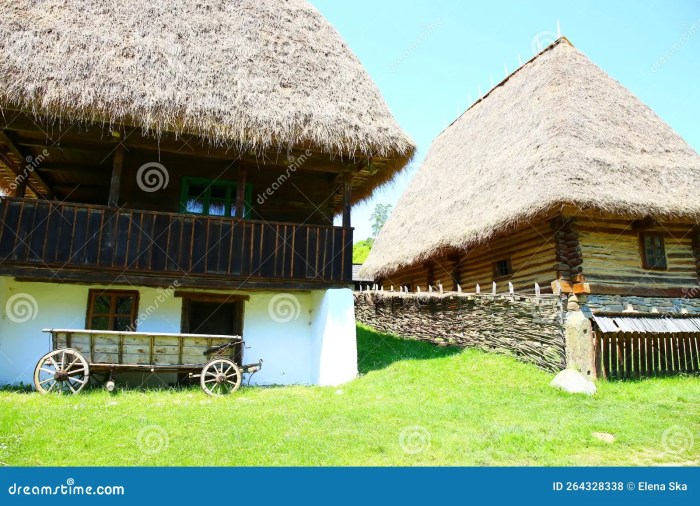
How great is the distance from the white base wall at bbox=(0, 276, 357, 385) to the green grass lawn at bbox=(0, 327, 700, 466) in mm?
742

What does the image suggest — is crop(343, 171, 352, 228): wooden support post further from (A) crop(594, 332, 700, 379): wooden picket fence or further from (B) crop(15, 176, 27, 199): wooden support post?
(B) crop(15, 176, 27, 199): wooden support post

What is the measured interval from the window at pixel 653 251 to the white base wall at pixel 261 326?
259 inches

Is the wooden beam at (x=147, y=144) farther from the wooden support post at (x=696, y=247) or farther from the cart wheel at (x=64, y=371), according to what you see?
the wooden support post at (x=696, y=247)

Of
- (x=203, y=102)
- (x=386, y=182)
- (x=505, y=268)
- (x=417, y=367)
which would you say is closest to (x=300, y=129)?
(x=203, y=102)

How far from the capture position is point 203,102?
8547 millimetres

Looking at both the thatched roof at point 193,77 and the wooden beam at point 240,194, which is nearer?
the thatched roof at point 193,77

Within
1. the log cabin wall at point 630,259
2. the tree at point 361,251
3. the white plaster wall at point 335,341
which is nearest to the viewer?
the white plaster wall at point 335,341

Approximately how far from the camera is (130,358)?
7.49 m

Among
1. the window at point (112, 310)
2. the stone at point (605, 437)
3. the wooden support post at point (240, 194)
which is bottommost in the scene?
the stone at point (605, 437)

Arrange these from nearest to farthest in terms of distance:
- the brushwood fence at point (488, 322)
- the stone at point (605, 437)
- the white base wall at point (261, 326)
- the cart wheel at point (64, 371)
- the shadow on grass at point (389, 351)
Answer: the stone at point (605, 437)
the cart wheel at point (64, 371)
the white base wall at point (261, 326)
the brushwood fence at point (488, 322)
the shadow on grass at point (389, 351)

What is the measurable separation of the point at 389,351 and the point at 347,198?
12.3 ft

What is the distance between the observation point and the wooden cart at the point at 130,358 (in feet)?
23.7

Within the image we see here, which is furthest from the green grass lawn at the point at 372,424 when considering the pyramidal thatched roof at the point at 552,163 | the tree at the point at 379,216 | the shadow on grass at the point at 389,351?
the tree at the point at 379,216

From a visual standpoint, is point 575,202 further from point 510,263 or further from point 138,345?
point 138,345
